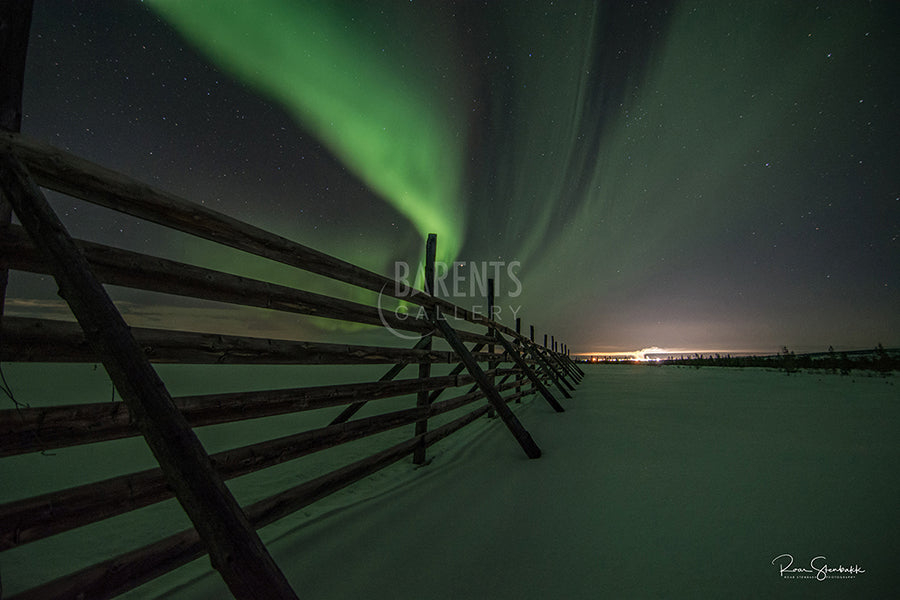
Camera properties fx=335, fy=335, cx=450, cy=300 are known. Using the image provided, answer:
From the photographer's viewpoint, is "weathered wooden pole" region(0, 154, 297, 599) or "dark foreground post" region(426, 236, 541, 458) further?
"dark foreground post" region(426, 236, 541, 458)

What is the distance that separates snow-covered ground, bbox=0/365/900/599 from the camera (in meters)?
1.54

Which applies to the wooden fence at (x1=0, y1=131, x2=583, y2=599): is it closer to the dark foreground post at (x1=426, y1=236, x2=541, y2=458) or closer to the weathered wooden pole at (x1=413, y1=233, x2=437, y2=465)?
the weathered wooden pole at (x1=413, y1=233, x2=437, y2=465)

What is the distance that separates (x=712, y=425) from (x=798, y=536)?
3.30 m

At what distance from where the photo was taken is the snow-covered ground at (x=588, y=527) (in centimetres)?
154

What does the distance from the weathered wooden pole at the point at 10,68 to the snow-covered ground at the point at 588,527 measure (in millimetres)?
1689

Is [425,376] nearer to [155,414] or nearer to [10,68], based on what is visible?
[155,414]

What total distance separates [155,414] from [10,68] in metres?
1.28

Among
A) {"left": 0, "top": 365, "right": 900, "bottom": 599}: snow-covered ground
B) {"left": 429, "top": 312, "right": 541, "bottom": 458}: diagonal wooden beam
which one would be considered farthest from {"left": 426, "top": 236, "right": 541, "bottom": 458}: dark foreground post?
{"left": 0, "top": 365, "right": 900, "bottom": 599}: snow-covered ground

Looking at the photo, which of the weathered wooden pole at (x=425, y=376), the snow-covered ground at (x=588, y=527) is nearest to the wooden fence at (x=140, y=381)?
the snow-covered ground at (x=588, y=527)

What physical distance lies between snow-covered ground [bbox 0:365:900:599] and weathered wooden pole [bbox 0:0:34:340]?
169cm
